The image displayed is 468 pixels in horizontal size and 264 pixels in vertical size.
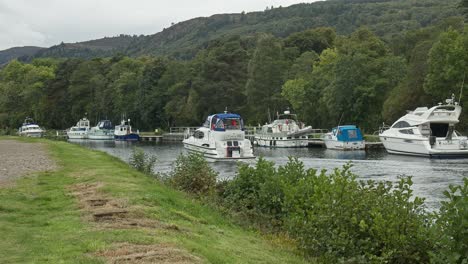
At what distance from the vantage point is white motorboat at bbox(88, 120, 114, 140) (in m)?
111

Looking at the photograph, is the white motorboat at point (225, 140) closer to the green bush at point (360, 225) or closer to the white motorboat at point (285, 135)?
the white motorboat at point (285, 135)

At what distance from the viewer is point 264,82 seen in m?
94.6

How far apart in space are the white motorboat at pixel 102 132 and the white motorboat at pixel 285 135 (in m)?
42.1

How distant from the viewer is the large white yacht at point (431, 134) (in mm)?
50812

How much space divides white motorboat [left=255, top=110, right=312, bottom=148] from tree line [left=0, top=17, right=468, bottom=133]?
602 cm

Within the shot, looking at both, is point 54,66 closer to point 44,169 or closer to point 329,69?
point 329,69

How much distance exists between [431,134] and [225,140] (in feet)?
65.4

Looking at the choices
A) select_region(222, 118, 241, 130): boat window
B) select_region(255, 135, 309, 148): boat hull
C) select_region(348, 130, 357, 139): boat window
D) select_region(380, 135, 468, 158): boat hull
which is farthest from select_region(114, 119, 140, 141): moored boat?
select_region(380, 135, 468, 158): boat hull

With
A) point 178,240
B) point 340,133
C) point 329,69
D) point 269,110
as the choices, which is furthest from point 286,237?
point 269,110

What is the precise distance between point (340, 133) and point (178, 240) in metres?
56.2

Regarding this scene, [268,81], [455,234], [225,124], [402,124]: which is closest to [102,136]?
[268,81]

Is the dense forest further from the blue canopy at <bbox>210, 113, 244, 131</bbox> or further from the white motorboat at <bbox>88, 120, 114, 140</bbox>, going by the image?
→ the blue canopy at <bbox>210, 113, 244, 131</bbox>

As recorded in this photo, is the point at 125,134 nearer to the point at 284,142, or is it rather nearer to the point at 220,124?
the point at 284,142

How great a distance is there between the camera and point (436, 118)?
51781mm
